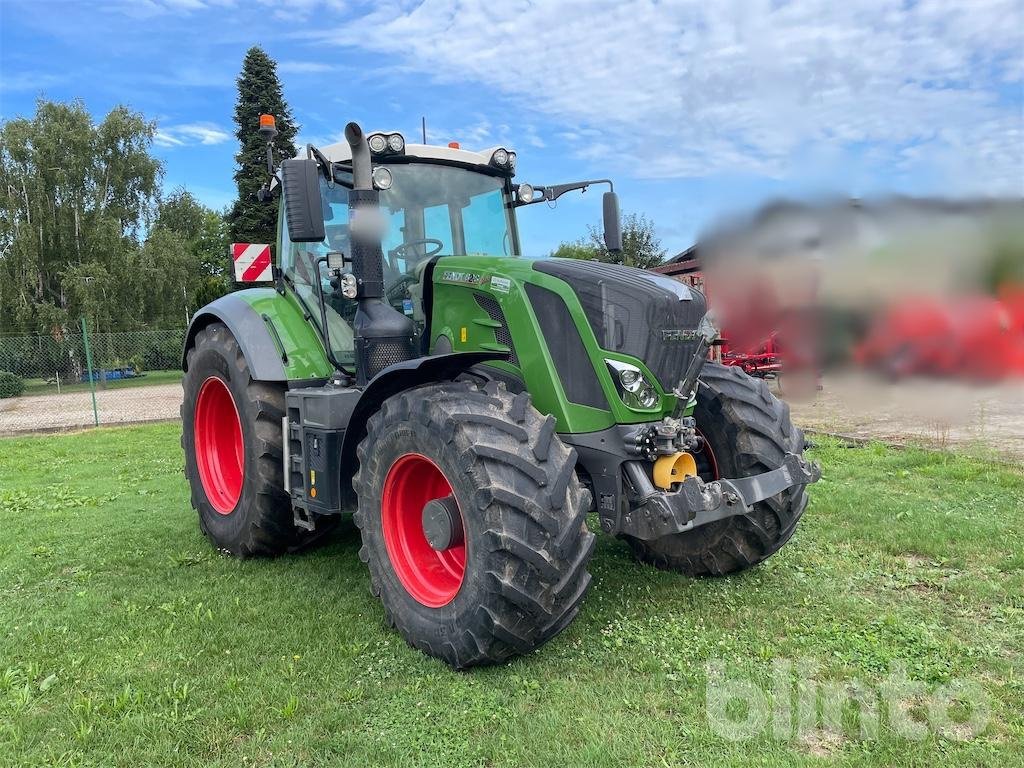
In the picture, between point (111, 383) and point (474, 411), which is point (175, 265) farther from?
point (474, 411)

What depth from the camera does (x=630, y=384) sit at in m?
3.63

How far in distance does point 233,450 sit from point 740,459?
383 centimetres

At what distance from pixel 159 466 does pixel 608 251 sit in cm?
692

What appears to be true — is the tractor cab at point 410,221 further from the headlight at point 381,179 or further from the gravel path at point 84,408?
the gravel path at point 84,408

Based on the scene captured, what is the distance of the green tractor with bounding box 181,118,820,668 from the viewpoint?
3314 millimetres

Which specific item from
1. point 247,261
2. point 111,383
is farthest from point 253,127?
point 247,261

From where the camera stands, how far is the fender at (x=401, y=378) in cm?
379

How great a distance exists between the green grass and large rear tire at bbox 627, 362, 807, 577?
23172mm

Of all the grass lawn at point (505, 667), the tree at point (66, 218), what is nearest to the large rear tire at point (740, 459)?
the grass lawn at point (505, 667)

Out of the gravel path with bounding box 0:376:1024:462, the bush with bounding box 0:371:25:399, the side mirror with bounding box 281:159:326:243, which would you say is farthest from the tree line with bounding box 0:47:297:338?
the side mirror with bounding box 281:159:326:243

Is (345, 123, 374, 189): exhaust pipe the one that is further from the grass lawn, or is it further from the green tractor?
the grass lawn

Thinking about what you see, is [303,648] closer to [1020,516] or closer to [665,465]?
[665,465]

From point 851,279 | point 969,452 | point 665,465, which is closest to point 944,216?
point 851,279

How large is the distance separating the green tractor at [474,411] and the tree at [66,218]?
92.0 ft
